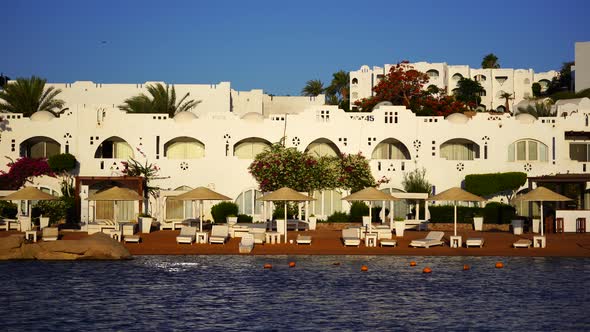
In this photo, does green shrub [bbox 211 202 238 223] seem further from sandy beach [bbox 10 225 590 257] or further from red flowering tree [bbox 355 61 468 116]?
red flowering tree [bbox 355 61 468 116]

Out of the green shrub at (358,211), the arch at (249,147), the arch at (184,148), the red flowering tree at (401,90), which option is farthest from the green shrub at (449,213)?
the red flowering tree at (401,90)

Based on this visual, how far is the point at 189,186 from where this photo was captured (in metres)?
50.3

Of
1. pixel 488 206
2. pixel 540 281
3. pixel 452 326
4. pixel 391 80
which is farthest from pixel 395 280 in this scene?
pixel 391 80

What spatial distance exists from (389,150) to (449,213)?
711 cm

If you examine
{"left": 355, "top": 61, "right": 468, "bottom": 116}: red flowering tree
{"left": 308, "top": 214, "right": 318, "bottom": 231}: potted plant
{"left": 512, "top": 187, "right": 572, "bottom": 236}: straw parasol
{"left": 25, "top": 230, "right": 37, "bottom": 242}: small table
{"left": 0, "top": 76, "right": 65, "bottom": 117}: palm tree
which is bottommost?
{"left": 25, "top": 230, "right": 37, "bottom": 242}: small table

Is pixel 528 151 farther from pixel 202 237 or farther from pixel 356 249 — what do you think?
pixel 202 237

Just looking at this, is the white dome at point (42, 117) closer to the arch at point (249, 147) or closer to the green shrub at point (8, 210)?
the green shrub at point (8, 210)

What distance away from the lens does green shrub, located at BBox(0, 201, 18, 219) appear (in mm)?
47625

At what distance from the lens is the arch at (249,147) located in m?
52.4

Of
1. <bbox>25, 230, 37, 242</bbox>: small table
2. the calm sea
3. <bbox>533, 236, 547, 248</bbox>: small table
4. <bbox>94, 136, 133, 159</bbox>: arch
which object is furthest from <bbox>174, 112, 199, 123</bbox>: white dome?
<bbox>533, 236, 547, 248</bbox>: small table

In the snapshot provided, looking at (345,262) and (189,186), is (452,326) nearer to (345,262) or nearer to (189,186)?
(345,262)

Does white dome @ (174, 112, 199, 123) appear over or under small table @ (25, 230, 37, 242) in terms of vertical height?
over

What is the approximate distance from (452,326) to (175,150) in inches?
1232

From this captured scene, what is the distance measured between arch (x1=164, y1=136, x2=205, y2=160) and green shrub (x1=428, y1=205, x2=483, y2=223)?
13083 millimetres
